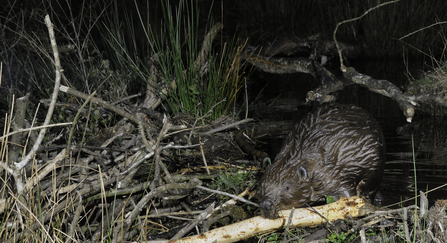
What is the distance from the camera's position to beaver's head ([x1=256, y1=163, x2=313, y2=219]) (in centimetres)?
289

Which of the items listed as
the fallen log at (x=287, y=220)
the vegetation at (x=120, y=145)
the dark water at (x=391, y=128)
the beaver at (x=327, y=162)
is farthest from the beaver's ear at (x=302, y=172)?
the dark water at (x=391, y=128)

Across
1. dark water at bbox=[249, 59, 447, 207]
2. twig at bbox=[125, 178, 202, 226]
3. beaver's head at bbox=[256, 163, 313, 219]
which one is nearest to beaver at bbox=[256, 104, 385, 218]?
beaver's head at bbox=[256, 163, 313, 219]

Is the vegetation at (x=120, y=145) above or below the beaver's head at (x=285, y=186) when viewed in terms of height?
below

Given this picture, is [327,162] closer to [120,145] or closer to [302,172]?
[302,172]

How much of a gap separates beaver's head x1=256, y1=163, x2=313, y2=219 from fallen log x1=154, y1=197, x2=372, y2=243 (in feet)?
0.34

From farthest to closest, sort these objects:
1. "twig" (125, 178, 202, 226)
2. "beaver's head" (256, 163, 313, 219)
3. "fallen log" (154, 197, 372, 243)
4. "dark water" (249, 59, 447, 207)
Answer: "dark water" (249, 59, 447, 207) → "beaver's head" (256, 163, 313, 219) → "twig" (125, 178, 202, 226) → "fallen log" (154, 197, 372, 243)

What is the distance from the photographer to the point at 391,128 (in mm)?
4996

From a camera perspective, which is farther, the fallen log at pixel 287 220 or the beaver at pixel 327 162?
the beaver at pixel 327 162

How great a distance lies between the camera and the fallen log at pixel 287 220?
8.74ft

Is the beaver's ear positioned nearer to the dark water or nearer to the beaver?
the beaver

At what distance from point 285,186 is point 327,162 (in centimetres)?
38

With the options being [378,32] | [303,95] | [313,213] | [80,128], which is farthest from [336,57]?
[313,213]

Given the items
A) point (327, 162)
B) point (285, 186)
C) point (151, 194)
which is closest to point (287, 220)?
point (285, 186)

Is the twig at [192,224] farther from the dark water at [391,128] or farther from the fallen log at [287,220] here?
the dark water at [391,128]
